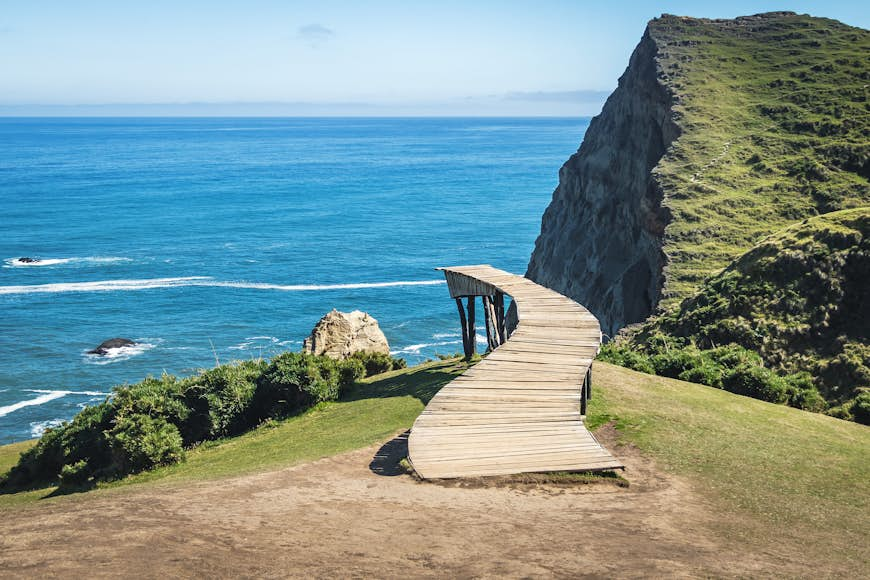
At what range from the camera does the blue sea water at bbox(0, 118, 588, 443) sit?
192 ft

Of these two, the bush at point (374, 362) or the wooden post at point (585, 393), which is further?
the bush at point (374, 362)

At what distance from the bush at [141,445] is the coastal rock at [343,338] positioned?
1352 cm

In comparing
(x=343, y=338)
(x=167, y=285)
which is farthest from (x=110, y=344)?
(x=343, y=338)

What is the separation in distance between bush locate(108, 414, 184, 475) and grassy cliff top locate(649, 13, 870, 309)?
101 ft

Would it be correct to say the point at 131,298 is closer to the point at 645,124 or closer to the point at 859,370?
the point at 645,124

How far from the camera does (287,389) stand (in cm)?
2430

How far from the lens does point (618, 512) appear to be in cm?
1294

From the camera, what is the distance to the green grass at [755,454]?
12797 millimetres

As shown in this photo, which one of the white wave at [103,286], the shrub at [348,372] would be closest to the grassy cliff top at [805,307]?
the shrub at [348,372]

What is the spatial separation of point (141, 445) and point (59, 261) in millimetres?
77683

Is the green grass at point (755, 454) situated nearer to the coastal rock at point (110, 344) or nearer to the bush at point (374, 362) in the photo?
the bush at point (374, 362)

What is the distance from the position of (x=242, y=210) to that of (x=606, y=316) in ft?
279

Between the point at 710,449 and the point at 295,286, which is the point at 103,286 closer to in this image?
the point at 295,286

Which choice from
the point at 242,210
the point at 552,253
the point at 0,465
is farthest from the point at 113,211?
the point at 0,465
